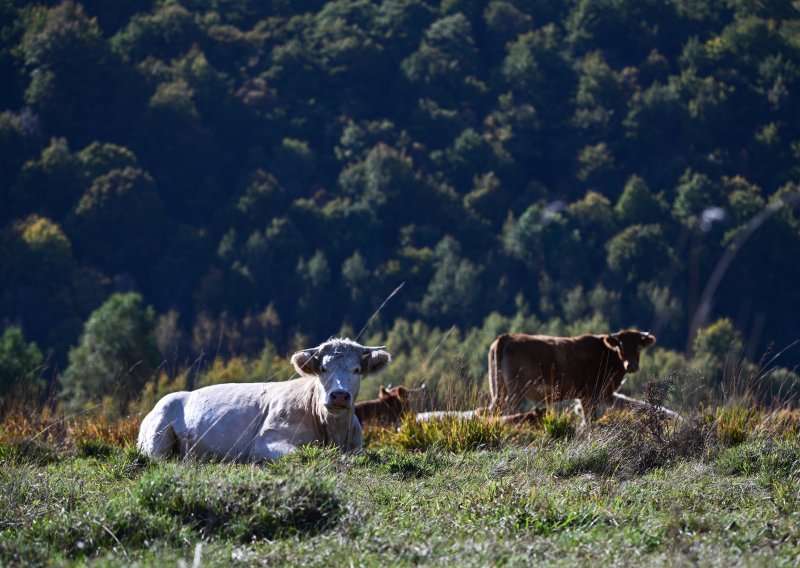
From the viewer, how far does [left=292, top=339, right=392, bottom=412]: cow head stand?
10586 millimetres

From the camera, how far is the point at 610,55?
368ft

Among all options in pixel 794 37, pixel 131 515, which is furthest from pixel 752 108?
pixel 131 515

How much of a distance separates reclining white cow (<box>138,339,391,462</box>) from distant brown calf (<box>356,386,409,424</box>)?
3.99 metres

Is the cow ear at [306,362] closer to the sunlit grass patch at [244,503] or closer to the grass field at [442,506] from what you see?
the grass field at [442,506]

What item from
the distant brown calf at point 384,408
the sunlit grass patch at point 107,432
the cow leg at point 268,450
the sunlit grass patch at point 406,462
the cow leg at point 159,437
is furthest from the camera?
the distant brown calf at point 384,408

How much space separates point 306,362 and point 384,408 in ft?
16.3

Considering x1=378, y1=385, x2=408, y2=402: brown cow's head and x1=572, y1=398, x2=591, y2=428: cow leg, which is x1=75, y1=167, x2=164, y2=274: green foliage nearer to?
x1=378, y1=385, x2=408, y2=402: brown cow's head

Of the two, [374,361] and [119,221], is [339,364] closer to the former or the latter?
[374,361]

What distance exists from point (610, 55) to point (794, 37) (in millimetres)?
16285

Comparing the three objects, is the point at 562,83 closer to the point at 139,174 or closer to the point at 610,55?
the point at 610,55

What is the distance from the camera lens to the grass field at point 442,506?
692 centimetres

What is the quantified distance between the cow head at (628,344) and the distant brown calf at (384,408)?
262 centimetres

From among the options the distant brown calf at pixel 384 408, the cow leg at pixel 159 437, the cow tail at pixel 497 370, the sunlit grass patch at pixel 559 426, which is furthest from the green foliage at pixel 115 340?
the sunlit grass patch at pixel 559 426

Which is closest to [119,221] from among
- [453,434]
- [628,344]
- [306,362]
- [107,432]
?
[628,344]
